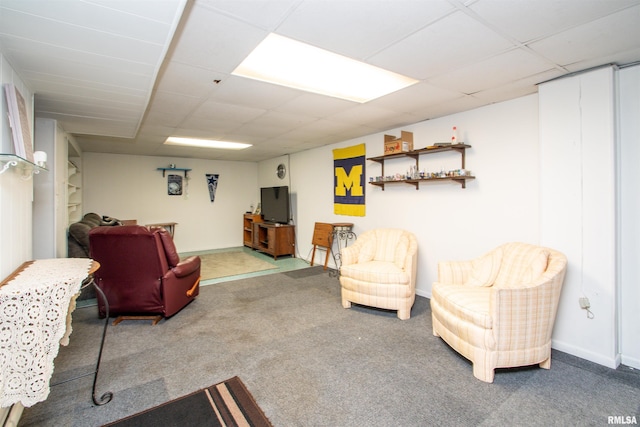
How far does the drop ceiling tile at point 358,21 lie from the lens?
1.55m

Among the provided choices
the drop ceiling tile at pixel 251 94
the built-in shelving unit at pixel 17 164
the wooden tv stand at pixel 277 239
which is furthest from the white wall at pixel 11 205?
the wooden tv stand at pixel 277 239

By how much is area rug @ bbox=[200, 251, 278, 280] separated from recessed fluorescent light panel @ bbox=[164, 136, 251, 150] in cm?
230

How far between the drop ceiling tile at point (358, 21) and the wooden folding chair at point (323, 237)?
11.5 ft

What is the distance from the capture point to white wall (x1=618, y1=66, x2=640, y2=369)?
2262mm

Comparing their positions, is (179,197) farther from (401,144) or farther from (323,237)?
(401,144)

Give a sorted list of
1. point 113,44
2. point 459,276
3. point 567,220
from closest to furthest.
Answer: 1. point 113,44
2. point 567,220
3. point 459,276

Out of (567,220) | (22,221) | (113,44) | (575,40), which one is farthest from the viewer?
(567,220)

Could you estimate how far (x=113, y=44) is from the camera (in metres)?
1.74

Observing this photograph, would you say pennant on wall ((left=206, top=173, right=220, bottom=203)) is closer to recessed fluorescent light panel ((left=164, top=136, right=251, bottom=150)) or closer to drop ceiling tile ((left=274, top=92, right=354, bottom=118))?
recessed fluorescent light panel ((left=164, top=136, right=251, bottom=150))

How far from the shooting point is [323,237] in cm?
536

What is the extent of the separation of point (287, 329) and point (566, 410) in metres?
2.18

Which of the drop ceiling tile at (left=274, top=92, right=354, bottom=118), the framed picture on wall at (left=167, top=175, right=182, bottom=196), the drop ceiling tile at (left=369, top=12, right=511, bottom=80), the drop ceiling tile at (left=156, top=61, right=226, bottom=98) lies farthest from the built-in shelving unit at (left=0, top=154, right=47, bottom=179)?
the framed picture on wall at (left=167, top=175, right=182, bottom=196)

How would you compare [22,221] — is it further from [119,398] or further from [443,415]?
[443,415]

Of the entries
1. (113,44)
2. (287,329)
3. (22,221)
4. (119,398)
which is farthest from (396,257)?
(22,221)
